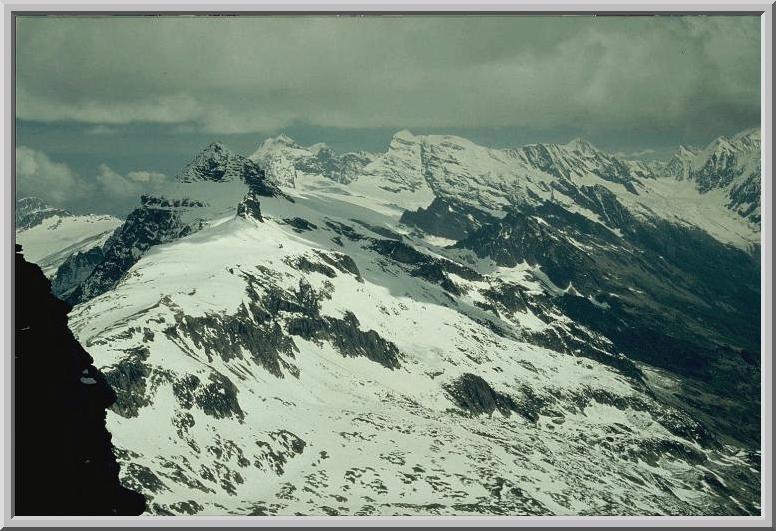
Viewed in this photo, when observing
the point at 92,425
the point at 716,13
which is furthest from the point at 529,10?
the point at 92,425

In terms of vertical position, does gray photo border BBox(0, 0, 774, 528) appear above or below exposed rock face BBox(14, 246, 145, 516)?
above

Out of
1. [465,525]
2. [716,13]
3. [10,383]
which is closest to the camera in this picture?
[465,525]

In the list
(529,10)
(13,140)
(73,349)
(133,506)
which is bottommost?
(133,506)

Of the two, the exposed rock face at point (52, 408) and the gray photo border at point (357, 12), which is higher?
the gray photo border at point (357, 12)

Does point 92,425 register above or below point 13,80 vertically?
below

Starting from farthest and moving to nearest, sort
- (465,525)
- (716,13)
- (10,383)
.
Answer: (716,13), (10,383), (465,525)

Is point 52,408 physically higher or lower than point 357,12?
lower

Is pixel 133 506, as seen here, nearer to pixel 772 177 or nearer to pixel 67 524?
pixel 67 524

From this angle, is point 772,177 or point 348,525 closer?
point 348,525
